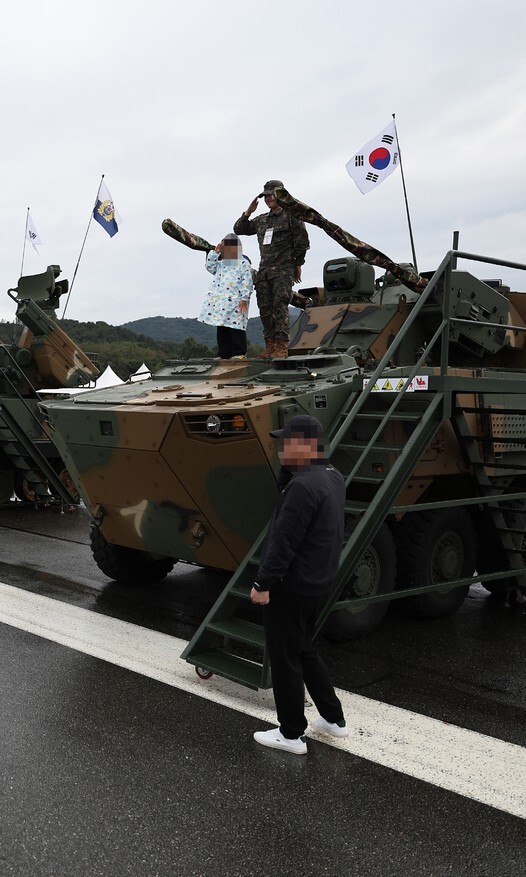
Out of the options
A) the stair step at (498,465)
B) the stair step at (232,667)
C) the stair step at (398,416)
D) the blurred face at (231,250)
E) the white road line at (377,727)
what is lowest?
the white road line at (377,727)

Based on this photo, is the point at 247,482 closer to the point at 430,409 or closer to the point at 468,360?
the point at 430,409

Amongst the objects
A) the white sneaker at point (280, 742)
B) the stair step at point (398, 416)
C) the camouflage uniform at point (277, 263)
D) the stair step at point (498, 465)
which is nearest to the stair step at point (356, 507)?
the stair step at point (398, 416)

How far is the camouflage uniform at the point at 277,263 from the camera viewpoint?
7.07 metres

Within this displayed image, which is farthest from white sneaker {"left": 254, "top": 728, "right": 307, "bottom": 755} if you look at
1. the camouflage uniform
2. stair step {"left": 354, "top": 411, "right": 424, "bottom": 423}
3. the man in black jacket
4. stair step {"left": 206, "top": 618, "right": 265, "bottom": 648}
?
the camouflage uniform

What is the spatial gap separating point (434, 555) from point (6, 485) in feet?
25.8

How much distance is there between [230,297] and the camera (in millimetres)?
7098

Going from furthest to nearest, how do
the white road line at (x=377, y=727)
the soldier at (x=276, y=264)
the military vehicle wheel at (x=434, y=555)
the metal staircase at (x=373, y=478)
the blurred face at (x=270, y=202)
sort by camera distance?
1. the soldier at (x=276, y=264)
2. the blurred face at (x=270, y=202)
3. the military vehicle wheel at (x=434, y=555)
4. the metal staircase at (x=373, y=478)
5. the white road line at (x=377, y=727)

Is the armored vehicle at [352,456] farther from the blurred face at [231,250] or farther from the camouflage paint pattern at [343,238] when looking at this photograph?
the blurred face at [231,250]

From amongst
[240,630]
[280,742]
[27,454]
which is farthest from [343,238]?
[27,454]

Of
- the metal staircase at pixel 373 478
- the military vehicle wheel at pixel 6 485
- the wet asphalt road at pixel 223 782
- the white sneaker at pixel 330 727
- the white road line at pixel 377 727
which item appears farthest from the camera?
the military vehicle wheel at pixel 6 485

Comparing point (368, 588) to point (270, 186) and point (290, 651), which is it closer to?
point (290, 651)

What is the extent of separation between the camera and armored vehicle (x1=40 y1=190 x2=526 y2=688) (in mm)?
5156

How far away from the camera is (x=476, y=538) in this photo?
6574mm

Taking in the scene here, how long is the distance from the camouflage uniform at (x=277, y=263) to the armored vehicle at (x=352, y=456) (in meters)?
0.45
